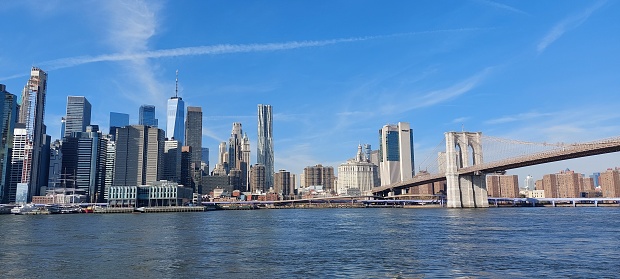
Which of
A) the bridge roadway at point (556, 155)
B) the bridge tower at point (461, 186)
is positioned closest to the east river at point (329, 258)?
the bridge roadway at point (556, 155)

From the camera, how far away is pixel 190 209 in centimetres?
18562

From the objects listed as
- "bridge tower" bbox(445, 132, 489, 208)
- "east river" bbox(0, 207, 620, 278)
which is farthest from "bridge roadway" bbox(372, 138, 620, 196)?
"east river" bbox(0, 207, 620, 278)

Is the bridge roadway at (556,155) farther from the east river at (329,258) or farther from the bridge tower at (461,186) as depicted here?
the east river at (329,258)

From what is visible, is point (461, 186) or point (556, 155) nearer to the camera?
point (556, 155)

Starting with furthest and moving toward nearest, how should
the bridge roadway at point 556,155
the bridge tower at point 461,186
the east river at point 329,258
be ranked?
the bridge tower at point 461,186, the bridge roadway at point 556,155, the east river at point 329,258

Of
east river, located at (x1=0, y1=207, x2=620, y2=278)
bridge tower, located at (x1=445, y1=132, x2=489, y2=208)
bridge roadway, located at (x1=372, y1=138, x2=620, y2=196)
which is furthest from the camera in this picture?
bridge tower, located at (x1=445, y1=132, x2=489, y2=208)

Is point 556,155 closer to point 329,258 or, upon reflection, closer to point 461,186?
point 461,186

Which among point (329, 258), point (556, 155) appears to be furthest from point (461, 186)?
point (329, 258)

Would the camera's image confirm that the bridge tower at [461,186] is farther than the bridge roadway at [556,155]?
Yes

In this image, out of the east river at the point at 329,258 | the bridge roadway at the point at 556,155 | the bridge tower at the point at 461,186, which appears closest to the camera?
the east river at the point at 329,258

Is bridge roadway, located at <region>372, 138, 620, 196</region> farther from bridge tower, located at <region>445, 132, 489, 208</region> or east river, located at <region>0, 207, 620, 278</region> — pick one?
east river, located at <region>0, 207, 620, 278</region>

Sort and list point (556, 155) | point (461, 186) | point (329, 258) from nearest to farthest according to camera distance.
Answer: point (329, 258), point (556, 155), point (461, 186)

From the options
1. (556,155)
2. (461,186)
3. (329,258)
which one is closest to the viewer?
(329,258)

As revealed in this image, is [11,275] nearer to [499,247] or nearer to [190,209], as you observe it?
[499,247]
